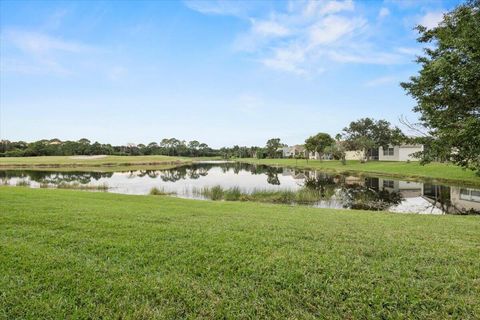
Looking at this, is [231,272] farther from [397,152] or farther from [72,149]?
[72,149]

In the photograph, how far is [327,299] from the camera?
3697 mm

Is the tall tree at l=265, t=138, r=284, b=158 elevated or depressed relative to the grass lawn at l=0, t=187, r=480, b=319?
elevated

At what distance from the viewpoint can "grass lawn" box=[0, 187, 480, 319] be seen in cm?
353

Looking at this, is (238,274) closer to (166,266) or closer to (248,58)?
(166,266)

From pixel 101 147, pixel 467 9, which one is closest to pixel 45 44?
pixel 467 9

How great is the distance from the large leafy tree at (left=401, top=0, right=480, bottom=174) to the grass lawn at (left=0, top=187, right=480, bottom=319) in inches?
332

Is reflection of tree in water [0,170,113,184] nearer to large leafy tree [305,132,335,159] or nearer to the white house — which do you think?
large leafy tree [305,132,335,159]

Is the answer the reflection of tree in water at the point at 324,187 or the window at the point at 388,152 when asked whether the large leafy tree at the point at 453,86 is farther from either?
the window at the point at 388,152

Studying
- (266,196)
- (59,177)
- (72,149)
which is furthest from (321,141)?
(72,149)

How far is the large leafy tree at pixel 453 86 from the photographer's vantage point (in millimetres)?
12117

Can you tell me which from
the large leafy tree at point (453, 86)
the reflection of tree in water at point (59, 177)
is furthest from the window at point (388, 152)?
the reflection of tree in water at point (59, 177)

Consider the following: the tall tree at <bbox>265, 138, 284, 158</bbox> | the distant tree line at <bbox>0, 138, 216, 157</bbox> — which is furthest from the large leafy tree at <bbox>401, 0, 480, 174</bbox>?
the distant tree line at <bbox>0, 138, 216, 157</bbox>

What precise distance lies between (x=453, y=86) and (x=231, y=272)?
15207mm

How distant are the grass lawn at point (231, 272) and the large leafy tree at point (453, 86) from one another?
8.43 m
